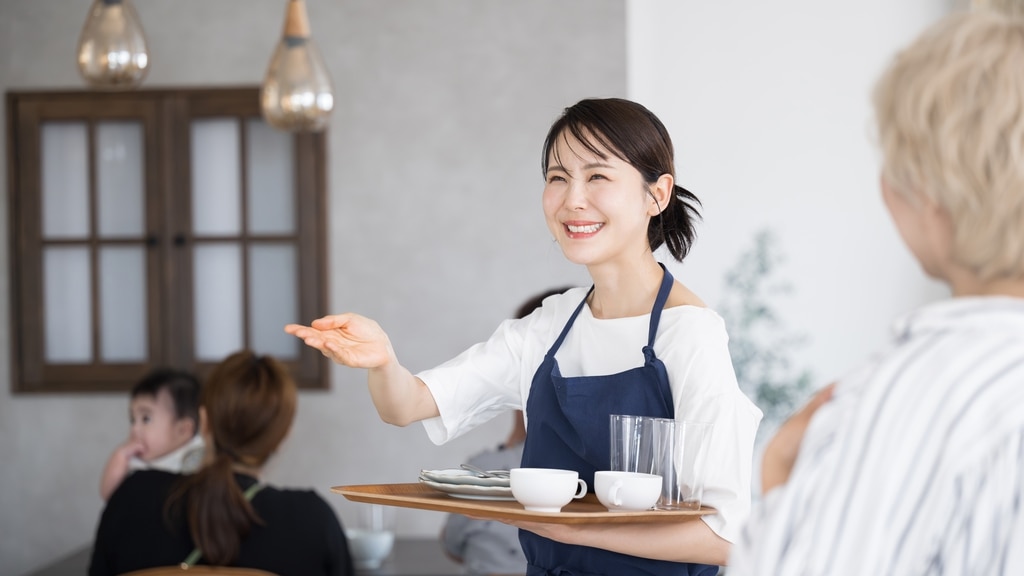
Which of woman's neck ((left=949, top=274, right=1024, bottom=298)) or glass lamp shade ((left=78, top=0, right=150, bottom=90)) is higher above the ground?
glass lamp shade ((left=78, top=0, right=150, bottom=90))

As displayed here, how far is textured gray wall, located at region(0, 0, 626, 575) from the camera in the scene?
3.81 m

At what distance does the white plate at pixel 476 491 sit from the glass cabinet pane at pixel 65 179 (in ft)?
9.97

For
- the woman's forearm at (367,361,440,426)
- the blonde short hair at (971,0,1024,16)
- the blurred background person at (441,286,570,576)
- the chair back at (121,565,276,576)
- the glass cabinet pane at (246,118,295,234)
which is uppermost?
the glass cabinet pane at (246,118,295,234)

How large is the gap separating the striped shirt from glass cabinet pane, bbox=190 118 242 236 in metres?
3.38

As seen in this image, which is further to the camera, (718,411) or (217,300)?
(217,300)

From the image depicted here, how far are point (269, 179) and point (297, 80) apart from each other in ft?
4.27

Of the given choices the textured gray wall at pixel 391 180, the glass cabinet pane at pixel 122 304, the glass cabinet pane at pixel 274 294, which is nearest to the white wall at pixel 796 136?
the textured gray wall at pixel 391 180

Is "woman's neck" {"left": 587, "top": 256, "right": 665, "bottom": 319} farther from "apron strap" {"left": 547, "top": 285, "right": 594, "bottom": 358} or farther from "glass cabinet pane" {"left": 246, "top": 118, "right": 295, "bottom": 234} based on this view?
"glass cabinet pane" {"left": 246, "top": 118, "right": 295, "bottom": 234}

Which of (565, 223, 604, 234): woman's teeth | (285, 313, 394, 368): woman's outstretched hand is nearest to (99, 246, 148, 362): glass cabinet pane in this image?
(285, 313, 394, 368): woman's outstretched hand

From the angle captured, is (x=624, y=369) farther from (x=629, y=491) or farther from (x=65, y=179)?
(x=65, y=179)

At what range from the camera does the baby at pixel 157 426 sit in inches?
131

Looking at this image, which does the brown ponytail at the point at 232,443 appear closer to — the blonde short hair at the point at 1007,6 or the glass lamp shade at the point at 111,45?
the glass lamp shade at the point at 111,45

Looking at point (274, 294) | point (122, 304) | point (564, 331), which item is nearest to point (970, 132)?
point (564, 331)

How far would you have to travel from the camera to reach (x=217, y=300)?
3.97m
